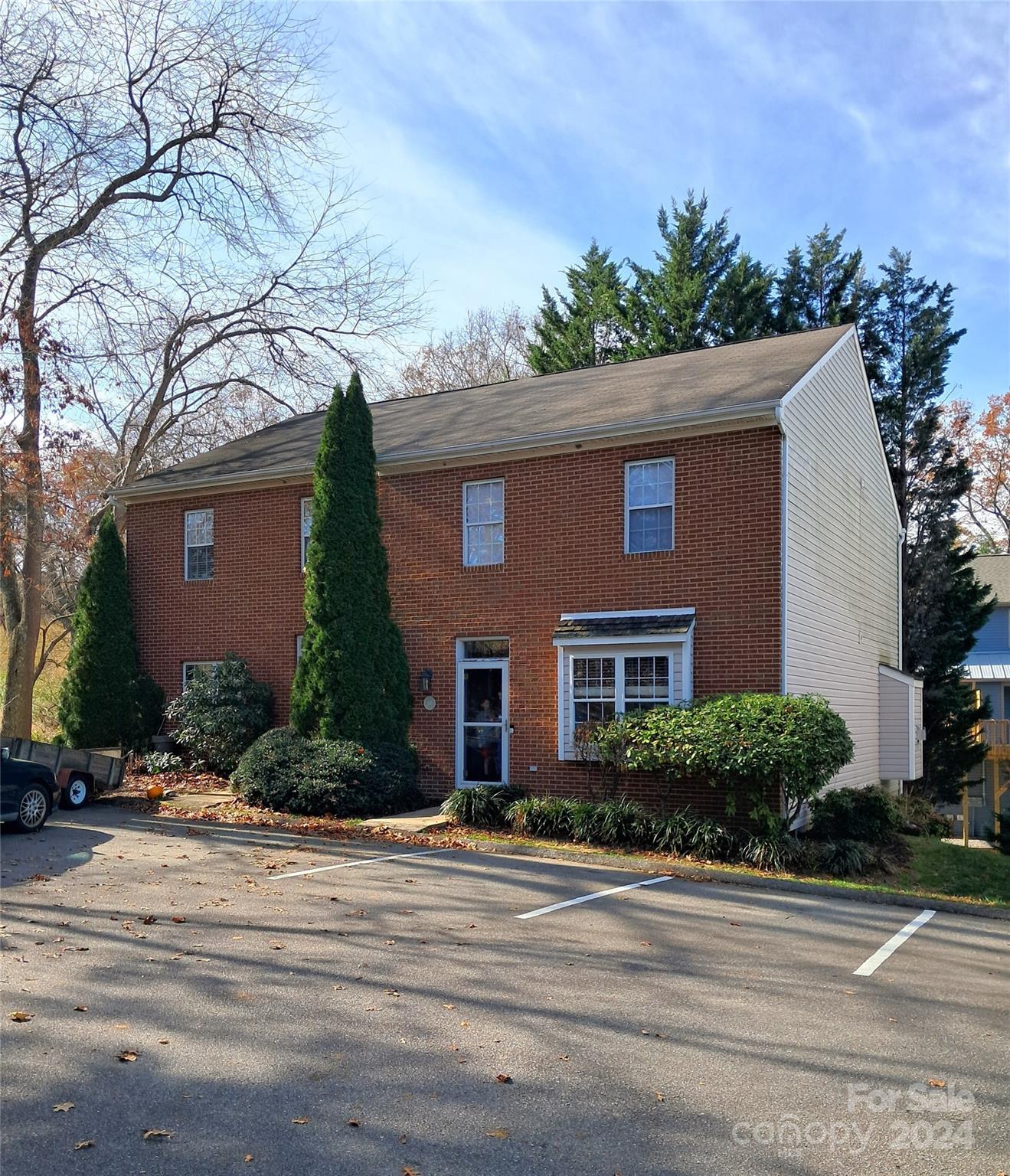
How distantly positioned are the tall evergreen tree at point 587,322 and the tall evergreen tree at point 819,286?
6.40 meters

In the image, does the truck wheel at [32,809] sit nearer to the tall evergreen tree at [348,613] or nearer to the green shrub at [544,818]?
the tall evergreen tree at [348,613]

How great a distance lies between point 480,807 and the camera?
1508 centimetres

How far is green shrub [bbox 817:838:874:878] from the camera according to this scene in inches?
508

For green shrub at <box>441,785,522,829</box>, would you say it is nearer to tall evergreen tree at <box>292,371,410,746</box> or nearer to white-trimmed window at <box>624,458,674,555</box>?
tall evergreen tree at <box>292,371,410,746</box>

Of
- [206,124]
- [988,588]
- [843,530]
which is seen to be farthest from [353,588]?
[988,588]

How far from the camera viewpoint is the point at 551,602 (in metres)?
16.6

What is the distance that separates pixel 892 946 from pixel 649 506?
8304mm

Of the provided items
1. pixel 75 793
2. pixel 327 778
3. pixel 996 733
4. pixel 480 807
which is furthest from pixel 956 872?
pixel 996 733

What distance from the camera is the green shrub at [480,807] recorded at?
15031 millimetres

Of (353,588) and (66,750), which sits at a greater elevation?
(353,588)

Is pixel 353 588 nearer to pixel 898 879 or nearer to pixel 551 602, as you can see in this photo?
pixel 551 602

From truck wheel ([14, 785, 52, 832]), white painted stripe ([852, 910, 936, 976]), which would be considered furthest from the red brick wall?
truck wheel ([14, 785, 52, 832])

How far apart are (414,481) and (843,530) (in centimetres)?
762

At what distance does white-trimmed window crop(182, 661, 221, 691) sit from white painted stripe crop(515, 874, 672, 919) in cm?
1064
